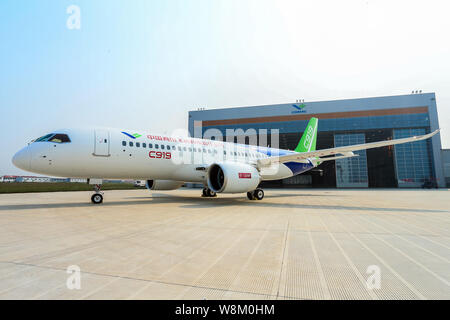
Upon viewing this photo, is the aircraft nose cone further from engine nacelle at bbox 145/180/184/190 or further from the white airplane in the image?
engine nacelle at bbox 145/180/184/190

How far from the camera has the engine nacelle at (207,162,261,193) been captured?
10.1 m

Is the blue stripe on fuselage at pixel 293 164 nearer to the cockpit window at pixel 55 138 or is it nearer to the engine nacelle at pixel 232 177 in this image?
the engine nacelle at pixel 232 177

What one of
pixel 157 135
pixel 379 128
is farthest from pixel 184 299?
pixel 379 128

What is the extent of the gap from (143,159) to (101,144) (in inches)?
73.4

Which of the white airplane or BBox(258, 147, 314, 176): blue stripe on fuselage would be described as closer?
the white airplane

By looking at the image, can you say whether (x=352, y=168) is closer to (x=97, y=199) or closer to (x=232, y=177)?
(x=232, y=177)

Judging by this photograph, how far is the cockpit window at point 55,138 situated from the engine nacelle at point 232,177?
20.3ft

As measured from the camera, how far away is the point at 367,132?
36.1m

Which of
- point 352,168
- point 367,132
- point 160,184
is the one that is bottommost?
point 160,184

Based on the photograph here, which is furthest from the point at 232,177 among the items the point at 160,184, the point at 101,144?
the point at 101,144

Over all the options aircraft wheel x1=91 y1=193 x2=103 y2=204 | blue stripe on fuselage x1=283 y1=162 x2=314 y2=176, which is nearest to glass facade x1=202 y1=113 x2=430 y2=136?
blue stripe on fuselage x1=283 y1=162 x2=314 y2=176

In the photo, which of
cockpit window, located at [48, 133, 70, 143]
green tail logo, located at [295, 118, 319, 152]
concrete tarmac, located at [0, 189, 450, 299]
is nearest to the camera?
concrete tarmac, located at [0, 189, 450, 299]

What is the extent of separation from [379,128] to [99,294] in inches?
1696

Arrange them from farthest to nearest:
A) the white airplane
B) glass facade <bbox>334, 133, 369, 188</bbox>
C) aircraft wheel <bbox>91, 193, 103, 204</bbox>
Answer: glass facade <bbox>334, 133, 369, 188</bbox>, aircraft wheel <bbox>91, 193, 103, 204</bbox>, the white airplane
